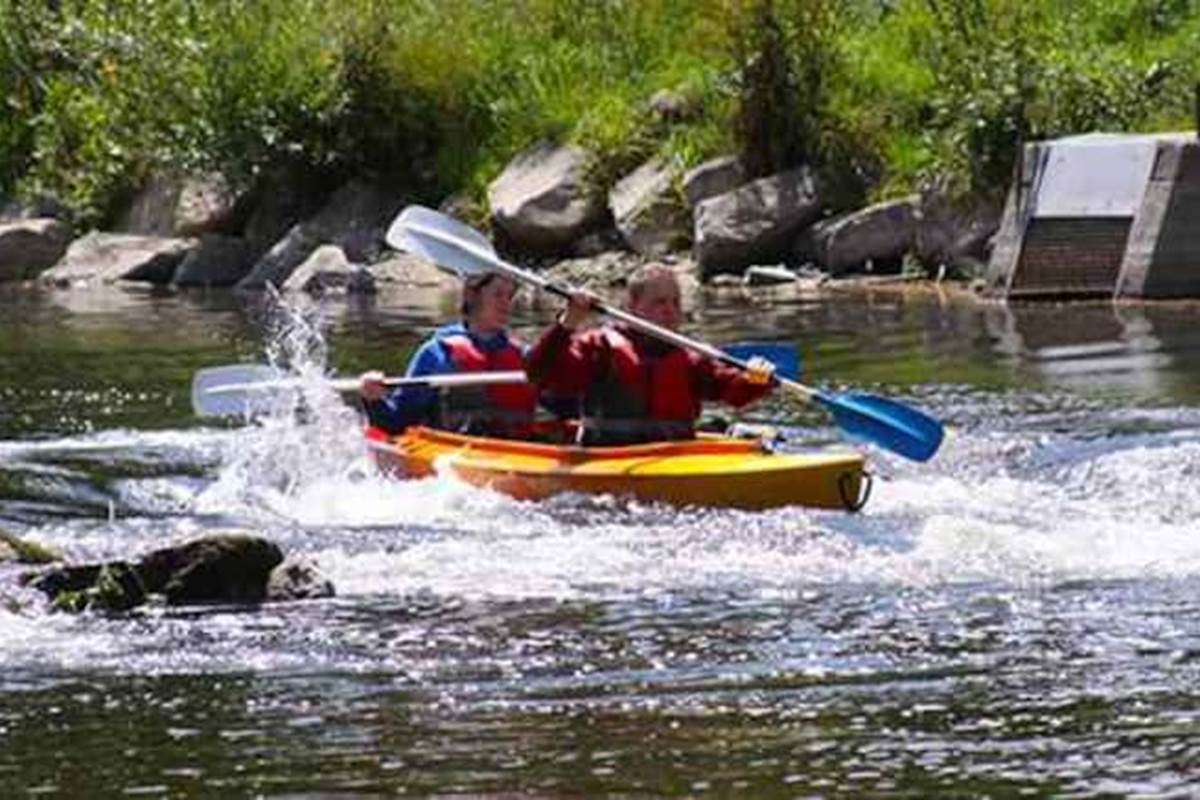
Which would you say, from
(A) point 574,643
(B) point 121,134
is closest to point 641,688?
(A) point 574,643

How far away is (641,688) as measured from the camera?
26.0 feet

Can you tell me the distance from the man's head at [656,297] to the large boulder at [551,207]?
15877 millimetres

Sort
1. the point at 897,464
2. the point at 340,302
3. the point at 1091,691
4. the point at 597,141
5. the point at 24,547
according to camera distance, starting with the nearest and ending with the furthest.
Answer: the point at 1091,691 < the point at 24,547 < the point at 897,464 < the point at 340,302 < the point at 597,141

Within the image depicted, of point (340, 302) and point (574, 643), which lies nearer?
point (574, 643)

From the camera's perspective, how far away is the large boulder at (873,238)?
24.8 metres

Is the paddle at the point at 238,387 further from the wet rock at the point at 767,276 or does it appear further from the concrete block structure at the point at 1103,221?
the wet rock at the point at 767,276

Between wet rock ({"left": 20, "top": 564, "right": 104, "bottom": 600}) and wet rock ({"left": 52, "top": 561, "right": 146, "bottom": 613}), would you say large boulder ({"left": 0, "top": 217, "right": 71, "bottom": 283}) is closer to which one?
wet rock ({"left": 20, "top": 564, "right": 104, "bottom": 600})

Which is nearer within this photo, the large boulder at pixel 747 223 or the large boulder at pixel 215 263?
the large boulder at pixel 747 223

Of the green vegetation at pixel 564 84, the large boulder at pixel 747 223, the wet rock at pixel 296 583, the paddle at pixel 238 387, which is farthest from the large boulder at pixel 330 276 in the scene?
the wet rock at pixel 296 583

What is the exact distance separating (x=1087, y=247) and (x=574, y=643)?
1434 cm

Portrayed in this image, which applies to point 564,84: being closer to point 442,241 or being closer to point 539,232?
point 539,232

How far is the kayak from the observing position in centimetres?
1152

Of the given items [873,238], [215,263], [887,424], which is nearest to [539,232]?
[873,238]

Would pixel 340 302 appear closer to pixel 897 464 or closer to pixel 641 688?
pixel 897 464
